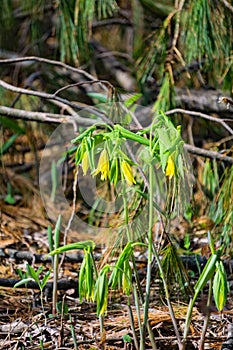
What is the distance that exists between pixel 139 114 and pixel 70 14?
442 millimetres

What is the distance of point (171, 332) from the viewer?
1241 millimetres

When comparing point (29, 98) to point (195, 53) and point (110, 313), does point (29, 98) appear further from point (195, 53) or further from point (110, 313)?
point (110, 313)

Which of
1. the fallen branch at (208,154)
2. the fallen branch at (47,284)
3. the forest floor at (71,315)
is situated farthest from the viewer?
the fallen branch at (208,154)

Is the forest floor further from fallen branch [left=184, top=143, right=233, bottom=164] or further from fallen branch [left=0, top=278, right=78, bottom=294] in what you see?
fallen branch [left=184, top=143, right=233, bottom=164]

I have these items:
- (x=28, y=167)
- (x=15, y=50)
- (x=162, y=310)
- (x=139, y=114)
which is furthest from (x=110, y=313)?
(x=15, y=50)

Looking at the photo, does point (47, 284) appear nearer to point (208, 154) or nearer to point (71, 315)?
point (71, 315)

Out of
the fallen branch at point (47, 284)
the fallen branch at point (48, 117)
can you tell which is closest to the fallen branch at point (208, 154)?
the fallen branch at point (48, 117)

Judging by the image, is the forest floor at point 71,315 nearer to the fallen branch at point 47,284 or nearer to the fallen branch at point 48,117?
the fallen branch at point 47,284

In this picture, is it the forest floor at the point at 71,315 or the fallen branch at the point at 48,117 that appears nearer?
the forest floor at the point at 71,315

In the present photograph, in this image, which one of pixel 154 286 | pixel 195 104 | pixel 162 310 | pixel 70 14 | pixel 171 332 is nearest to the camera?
pixel 171 332

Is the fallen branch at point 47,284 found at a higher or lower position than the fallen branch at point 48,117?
lower

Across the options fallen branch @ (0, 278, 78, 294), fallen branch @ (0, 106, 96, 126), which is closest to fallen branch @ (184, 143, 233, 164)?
fallen branch @ (0, 106, 96, 126)

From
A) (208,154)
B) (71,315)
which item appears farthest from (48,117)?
(71,315)

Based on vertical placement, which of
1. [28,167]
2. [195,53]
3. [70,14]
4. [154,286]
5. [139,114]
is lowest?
[154,286]
